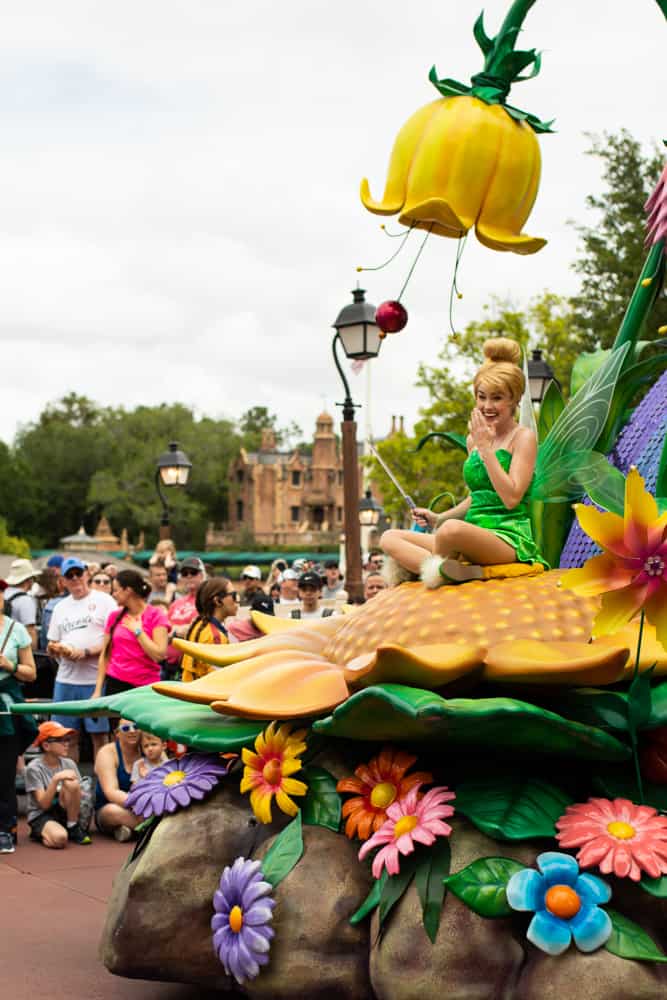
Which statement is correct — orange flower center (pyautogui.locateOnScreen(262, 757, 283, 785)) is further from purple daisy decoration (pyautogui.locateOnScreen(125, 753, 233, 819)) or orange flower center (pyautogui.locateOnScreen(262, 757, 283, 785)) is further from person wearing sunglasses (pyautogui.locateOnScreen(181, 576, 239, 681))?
person wearing sunglasses (pyautogui.locateOnScreen(181, 576, 239, 681))

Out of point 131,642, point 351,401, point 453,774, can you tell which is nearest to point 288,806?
point 453,774

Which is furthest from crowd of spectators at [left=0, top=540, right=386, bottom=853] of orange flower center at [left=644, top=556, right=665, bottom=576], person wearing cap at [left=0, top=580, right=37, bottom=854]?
orange flower center at [left=644, top=556, right=665, bottom=576]

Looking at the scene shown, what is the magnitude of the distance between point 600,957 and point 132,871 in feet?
5.82

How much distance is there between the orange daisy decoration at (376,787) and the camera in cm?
437

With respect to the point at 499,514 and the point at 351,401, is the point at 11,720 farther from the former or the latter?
the point at 351,401

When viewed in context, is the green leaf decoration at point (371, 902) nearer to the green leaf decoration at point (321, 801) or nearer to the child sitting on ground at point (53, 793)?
the green leaf decoration at point (321, 801)

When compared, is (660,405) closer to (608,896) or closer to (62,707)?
(608,896)

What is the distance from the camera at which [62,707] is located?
5.51 metres

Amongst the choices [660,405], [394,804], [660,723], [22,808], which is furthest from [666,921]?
[22,808]

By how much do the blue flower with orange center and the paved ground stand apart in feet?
5.16

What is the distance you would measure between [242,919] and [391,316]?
228cm

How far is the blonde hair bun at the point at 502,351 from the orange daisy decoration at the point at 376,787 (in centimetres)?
160

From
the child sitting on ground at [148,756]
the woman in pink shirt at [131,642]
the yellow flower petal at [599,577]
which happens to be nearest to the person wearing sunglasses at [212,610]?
the woman in pink shirt at [131,642]

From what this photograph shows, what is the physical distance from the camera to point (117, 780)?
8.23 metres
